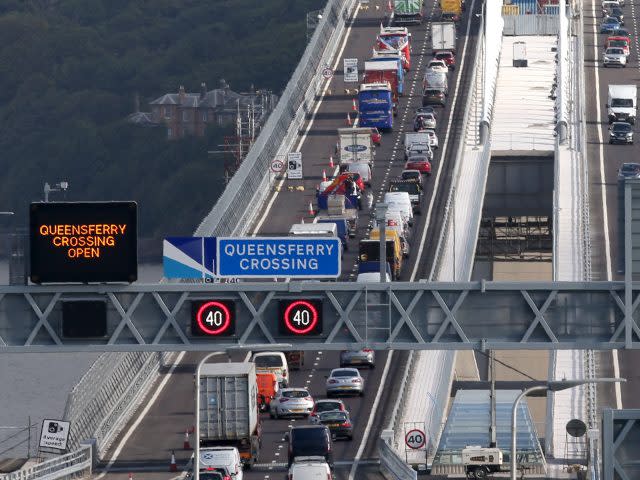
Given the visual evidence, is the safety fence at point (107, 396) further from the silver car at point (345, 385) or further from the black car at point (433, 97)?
the black car at point (433, 97)

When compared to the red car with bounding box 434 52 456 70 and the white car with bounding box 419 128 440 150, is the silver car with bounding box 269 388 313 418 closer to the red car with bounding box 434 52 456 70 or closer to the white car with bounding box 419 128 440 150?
the white car with bounding box 419 128 440 150

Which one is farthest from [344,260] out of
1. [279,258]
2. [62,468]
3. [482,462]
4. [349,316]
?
[349,316]

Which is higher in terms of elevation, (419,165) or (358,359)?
(419,165)

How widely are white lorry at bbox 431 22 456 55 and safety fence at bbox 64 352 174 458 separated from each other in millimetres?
75442

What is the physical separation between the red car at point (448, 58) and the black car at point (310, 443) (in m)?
85.1

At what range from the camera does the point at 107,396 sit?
74.8 m

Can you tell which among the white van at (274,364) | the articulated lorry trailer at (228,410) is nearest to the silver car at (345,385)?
the white van at (274,364)

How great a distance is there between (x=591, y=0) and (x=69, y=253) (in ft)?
487

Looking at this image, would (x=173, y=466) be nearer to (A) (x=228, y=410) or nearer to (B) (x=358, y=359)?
(A) (x=228, y=410)

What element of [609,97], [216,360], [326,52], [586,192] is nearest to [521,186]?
[609,97]

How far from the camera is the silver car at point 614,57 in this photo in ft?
509

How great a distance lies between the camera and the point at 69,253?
45500 millimetres

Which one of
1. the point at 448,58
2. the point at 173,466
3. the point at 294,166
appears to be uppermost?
the point at 448,58

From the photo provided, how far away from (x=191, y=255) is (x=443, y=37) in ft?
352
